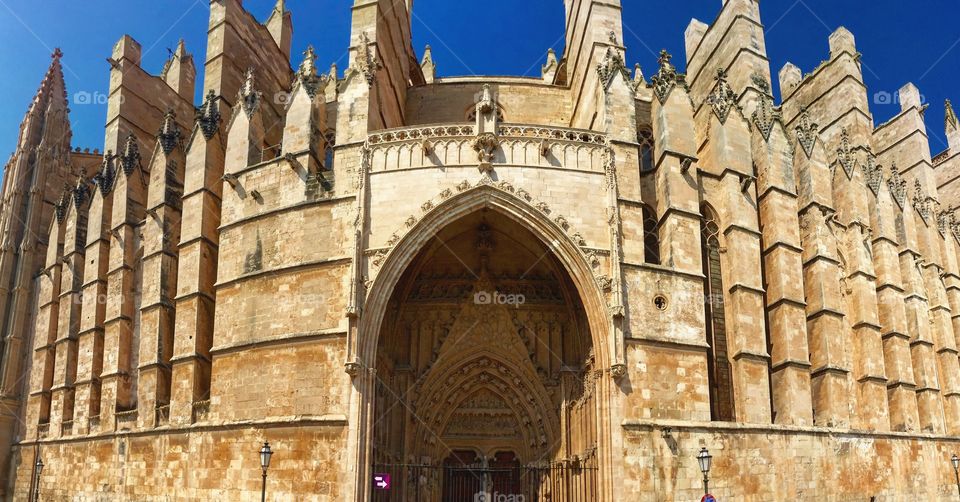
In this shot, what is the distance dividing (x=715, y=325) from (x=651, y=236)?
7.78ft

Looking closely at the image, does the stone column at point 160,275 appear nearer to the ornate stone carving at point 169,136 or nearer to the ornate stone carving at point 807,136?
the ornate stone carving at point 169,136

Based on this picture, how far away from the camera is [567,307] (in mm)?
17359

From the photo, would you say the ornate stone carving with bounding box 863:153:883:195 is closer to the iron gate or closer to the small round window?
the small round window

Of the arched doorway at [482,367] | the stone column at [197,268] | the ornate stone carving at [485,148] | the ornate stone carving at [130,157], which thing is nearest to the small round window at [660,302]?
the arched doorway at [482,367]

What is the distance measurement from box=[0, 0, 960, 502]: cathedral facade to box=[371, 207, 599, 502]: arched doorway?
0.21 ft

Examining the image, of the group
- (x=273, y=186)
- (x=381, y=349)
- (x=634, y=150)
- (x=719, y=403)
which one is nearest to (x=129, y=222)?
(x=273, y=186)

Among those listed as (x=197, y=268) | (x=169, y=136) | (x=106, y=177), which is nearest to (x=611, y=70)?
(x=197, y=268)

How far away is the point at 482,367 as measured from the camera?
57.0 feet

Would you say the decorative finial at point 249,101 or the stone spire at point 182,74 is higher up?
the stone spire at point 182,74

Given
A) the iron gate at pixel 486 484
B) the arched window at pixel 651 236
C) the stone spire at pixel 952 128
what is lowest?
the iron gate at pixel 486 484

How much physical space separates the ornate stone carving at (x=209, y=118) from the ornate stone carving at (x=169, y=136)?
1.12 meters

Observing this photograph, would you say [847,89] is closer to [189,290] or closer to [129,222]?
[189,290]

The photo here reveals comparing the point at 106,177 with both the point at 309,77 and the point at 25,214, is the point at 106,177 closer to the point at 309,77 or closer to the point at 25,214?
the point at 25,214

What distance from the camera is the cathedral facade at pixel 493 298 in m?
14.4
